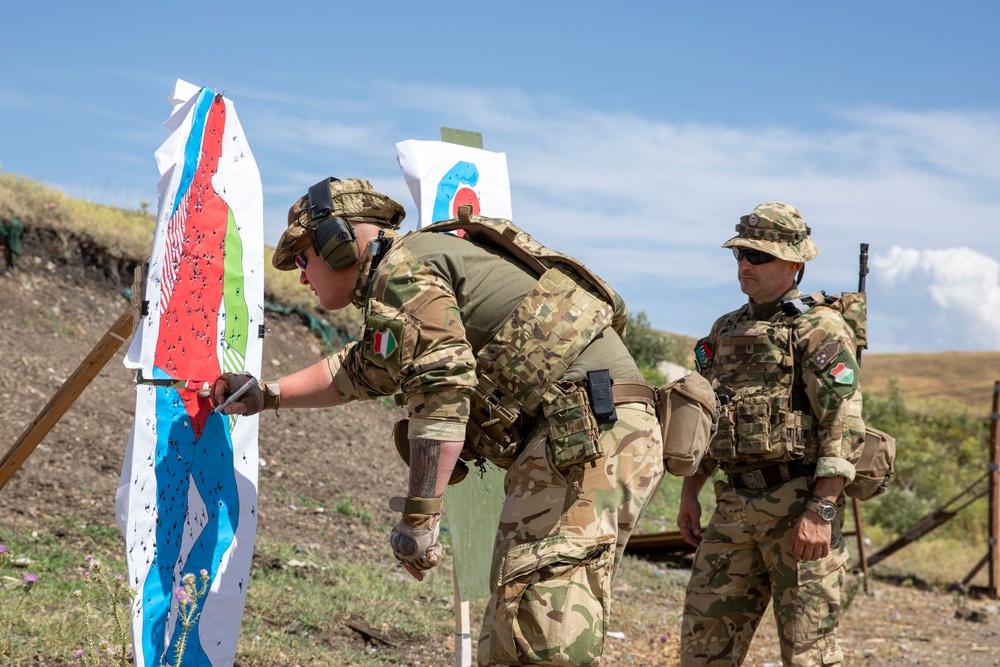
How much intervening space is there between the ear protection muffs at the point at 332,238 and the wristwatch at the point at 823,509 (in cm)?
196

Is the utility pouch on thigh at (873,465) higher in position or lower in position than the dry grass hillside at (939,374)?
lower

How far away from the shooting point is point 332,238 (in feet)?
9.20

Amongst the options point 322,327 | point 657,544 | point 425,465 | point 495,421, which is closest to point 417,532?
point 425,465

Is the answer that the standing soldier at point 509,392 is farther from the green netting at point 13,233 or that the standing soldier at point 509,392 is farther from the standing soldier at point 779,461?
the green netting at point 13,233

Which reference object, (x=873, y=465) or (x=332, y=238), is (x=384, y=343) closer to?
(x=332, y=238)

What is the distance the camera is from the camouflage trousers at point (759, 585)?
11.9ft

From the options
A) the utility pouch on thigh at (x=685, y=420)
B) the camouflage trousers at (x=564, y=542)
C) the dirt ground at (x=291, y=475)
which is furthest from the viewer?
the dirt ground at (x=291, y=475)

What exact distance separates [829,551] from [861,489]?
1.41 feet

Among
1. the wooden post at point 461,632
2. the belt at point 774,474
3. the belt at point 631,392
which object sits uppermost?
the belt at point 631,392

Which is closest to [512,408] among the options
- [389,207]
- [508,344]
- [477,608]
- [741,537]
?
[508,344]

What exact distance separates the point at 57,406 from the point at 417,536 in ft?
4.10

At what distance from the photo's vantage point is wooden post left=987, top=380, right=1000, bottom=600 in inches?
350

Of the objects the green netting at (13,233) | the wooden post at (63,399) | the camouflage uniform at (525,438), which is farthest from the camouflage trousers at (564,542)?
the green netting at (13,233)

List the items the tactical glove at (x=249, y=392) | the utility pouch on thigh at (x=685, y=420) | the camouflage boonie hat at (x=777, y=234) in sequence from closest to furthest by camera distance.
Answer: the utility pouch on thigh at (x=685, y=420)
the tactical glove at (x=249, y=392)
the camouflage boonie hat at (x=777, y=234)
